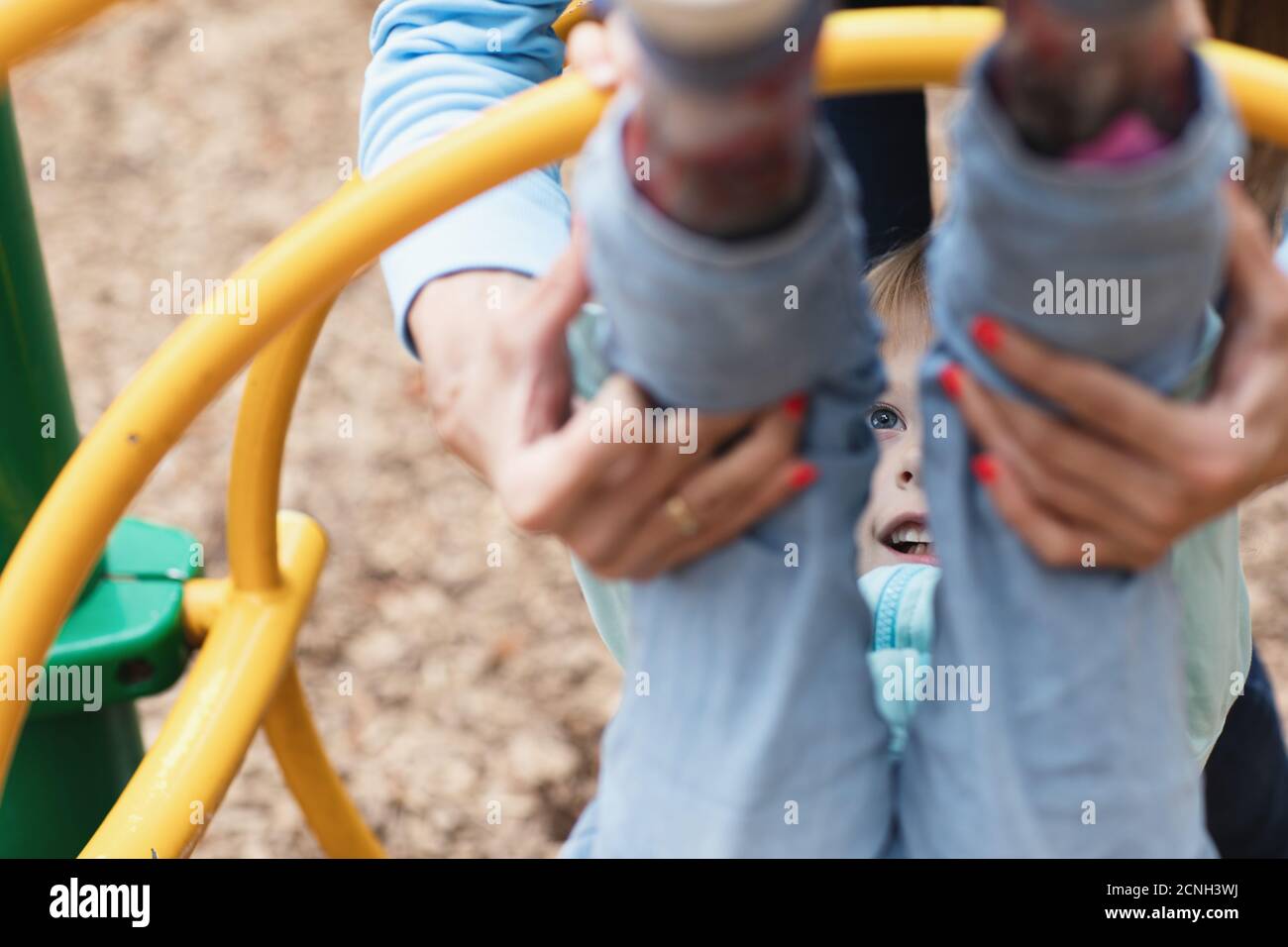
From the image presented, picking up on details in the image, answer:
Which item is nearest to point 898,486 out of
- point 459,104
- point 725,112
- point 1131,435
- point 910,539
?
point 910,539

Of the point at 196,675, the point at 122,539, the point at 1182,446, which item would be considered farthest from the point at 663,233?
the point at 122,539

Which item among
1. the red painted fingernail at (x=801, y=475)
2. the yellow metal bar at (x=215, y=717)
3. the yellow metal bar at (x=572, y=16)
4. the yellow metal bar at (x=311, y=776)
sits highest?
the yellow metal bar at (x=572, y=16)

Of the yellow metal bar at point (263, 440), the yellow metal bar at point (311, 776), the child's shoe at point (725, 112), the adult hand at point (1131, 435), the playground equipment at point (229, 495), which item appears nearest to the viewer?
the child's shoe at point (725, 112)

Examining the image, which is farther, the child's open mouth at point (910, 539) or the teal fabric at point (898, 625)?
the child's open mouth at point (910, 539)

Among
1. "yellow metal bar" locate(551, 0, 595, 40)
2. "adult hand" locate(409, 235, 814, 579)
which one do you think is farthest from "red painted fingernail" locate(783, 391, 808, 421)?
"yellow metal bar" locate(551, 0, 595, 40)

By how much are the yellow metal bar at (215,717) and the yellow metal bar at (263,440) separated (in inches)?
1.4

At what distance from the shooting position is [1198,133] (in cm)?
44

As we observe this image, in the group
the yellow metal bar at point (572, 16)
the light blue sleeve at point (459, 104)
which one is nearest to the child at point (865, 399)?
the light blue sleeve at point (459, 104)

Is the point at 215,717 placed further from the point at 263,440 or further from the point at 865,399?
the point at 865,399

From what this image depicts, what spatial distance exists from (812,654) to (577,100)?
25cm

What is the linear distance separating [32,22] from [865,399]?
0.44 m

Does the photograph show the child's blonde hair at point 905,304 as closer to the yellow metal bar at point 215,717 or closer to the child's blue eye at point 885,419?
the child's blue eye at point 885,419

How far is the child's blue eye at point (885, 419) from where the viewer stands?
0.99 meters

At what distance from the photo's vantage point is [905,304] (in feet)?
Result: 3.22
